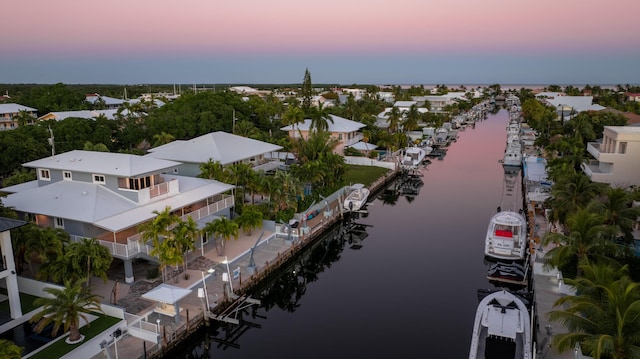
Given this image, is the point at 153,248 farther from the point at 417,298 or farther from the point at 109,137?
the point at 109,137

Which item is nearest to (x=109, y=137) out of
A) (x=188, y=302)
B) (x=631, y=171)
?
(x=188, y=302)

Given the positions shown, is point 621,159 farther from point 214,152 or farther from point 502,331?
point 214,152

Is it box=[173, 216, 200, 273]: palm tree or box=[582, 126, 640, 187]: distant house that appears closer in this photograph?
box=[173, 216, 200, 273]: palm tree

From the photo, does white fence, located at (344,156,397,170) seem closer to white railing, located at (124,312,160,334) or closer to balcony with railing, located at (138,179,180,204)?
balcony with railing, located at (138,179,180,204)

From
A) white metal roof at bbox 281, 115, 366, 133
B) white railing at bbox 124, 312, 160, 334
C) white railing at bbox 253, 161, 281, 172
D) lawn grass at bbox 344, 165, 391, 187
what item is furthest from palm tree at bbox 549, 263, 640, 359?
white metal roof at bbox 281, 115, 366, 133

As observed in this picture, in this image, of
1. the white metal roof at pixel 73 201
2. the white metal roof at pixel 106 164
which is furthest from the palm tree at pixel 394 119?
the white metal roof at pixel 73 201

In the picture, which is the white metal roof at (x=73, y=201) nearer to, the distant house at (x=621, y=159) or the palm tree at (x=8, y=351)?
the palm tree at (x=8, y=351)
